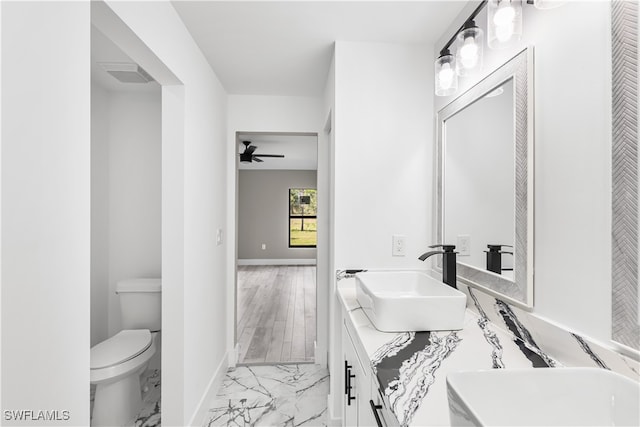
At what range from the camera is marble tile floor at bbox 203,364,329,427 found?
7.02 ft

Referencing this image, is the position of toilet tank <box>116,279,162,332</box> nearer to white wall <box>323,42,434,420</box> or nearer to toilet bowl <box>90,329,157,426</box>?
toilet bowl <box>90,329,157,426</box>

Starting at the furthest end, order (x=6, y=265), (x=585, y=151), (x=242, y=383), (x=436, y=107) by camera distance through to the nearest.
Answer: (x=242, y=383) < (x=436, y=107) < (x=585, y=151) < (x=6, y=265)

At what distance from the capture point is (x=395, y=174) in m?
1.97

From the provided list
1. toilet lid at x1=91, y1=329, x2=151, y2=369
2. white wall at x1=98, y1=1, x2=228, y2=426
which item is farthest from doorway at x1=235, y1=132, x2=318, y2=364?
white wall at x1=98, y1=1, x2=228, y2=426

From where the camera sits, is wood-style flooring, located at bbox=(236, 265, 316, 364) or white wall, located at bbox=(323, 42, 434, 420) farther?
wood-style flooring, located at bbox=(236, 265, 316, 364)

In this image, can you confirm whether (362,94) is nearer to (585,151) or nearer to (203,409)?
(585,151)

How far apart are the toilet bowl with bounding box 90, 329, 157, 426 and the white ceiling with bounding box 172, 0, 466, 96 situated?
6.39ft

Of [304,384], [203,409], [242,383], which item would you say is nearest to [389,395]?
[203,409]

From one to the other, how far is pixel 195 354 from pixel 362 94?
188 cm

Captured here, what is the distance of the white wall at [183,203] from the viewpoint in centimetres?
156

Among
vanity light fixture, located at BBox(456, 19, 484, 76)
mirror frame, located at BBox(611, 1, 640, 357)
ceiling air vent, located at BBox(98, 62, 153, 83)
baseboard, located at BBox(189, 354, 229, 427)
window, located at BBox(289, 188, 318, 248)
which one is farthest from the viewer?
window, located at BBox(289, 188, 318, 248)

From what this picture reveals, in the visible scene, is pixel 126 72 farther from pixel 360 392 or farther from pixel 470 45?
pixel 360 392

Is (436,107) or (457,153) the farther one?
(436,107)

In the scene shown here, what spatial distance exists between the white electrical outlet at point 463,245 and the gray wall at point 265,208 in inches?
264
